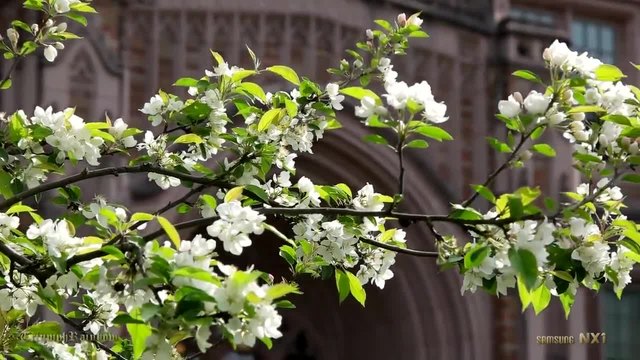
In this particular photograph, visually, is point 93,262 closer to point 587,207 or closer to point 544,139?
point 587,207

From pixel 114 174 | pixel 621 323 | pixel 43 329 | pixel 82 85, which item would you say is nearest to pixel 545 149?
pixel 114 174

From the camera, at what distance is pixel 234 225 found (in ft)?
5.46

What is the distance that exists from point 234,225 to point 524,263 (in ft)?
1.43

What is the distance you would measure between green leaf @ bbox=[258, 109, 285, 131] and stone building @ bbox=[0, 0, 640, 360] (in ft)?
10.3

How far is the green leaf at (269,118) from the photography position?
2133 millimetres

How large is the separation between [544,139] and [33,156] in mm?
4478

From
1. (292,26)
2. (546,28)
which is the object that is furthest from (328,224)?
(546,28)

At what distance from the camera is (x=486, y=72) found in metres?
6.36

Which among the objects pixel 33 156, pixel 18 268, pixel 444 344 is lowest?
pixel 444 344

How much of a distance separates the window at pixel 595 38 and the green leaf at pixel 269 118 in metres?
5.09

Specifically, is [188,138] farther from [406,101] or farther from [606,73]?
[606,73]

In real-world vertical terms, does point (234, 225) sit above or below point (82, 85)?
below

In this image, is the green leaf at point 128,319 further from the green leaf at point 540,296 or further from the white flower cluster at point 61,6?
the white flower cluster at point 61,6

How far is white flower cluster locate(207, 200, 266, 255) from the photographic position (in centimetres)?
166
